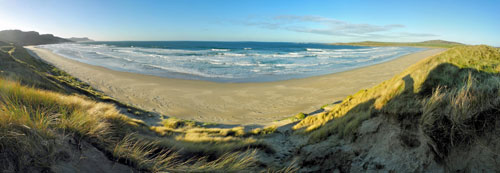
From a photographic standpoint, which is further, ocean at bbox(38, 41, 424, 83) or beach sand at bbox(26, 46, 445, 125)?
ocean at bbox(38, 41, 424, 83)

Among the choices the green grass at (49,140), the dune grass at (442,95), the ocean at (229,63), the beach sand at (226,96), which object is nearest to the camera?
the green grass at (49,140)

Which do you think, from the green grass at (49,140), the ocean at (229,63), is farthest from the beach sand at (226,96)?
the green grass at (49,140)

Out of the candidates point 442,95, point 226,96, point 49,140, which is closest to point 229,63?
point 226,96

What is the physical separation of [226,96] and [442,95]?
40.4 feet

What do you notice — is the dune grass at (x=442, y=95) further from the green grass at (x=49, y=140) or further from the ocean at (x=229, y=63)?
the ocean at (x=229, y=63)

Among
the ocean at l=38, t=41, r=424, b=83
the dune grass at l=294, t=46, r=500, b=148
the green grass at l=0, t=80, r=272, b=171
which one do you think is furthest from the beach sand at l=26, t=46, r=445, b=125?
the green grass at l=0, t=80, r=272, b=171

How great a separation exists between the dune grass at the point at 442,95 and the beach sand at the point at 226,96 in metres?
6.04

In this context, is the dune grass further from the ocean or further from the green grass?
the ocean

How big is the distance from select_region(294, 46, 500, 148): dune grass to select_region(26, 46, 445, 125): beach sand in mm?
6036

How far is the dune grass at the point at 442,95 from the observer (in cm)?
277

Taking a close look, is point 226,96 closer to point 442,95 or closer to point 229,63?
point 442,95

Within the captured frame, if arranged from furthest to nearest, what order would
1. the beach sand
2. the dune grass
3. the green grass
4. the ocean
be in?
→ the ocean < the beach sand < the dune grass < the green grass

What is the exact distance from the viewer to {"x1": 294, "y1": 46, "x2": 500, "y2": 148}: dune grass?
109 inches

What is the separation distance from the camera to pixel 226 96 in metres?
14.6
